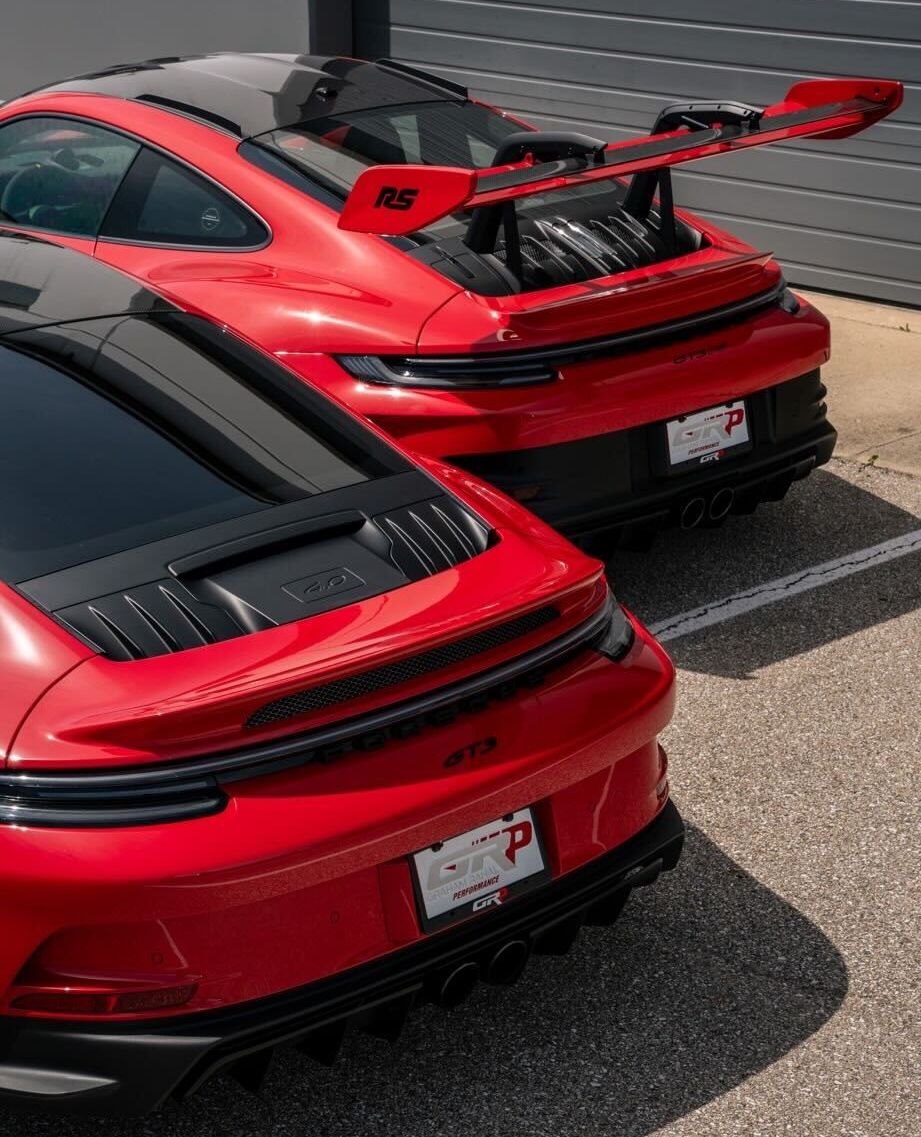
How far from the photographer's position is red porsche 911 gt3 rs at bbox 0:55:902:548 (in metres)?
4.61

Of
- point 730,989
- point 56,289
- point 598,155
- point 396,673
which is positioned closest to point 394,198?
point 598,155

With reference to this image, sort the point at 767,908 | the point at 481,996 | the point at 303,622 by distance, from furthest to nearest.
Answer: the point at 767,908
the point at 481,996
the point at 303,622

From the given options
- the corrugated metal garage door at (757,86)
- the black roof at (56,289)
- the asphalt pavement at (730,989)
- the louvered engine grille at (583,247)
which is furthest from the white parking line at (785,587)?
the corrugated metal garage door at (757,86)

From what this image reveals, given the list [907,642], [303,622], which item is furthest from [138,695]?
[907,642]

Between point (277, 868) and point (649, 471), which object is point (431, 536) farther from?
point (649, 471)

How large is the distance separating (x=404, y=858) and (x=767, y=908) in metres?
1.30

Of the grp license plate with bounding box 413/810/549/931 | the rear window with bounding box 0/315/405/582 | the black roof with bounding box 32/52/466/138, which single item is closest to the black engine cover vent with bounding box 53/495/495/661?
the rear window with bounding box 0/315/405/582

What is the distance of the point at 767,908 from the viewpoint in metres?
3.68

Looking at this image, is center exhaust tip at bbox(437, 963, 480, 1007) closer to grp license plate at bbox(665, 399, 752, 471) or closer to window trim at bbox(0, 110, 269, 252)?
grp license plate at bbox(665, 399, 752, 471)

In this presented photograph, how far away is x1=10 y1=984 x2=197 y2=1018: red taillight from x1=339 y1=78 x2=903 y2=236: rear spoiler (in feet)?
7.45

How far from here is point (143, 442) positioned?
3166 millimetres

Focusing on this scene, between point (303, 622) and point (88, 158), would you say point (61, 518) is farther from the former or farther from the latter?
point (88, 158)

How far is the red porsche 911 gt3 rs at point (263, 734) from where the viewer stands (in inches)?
98.0

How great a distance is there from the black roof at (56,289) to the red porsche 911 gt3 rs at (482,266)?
825 mm
